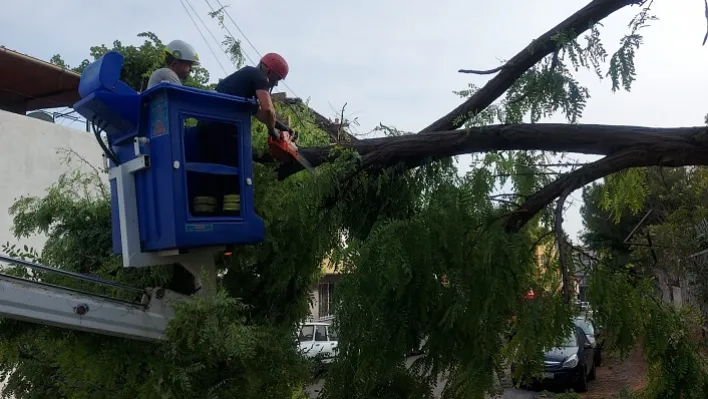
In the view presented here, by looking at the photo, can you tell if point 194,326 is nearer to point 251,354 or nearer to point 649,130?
point 251,354

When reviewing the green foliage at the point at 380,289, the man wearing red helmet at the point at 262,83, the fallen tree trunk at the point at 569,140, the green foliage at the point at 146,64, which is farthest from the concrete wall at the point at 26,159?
the fallen tree trunk at the point at 569,140

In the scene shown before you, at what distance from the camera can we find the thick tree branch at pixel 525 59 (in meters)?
5.26

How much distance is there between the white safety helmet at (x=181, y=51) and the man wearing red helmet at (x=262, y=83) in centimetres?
27

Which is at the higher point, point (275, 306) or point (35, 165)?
point (35, 165)

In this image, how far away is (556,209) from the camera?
448 centimetres

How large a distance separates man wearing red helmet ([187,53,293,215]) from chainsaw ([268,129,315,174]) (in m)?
0.21

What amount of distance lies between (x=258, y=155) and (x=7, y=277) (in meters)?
2.15

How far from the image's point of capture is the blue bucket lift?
159 inches

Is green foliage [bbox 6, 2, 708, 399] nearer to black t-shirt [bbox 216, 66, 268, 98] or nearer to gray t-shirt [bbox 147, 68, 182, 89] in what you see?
black t-shirt [bbox 216, 66, 268, 98]

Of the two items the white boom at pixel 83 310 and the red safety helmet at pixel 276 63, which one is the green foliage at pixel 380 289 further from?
the red safety helmet at pixel 276 63


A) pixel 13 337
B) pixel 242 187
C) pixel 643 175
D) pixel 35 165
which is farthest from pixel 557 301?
pixel 35 165

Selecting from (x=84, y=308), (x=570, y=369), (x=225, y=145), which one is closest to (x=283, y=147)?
(x=225, y=145)

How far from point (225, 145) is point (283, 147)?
2.52ft

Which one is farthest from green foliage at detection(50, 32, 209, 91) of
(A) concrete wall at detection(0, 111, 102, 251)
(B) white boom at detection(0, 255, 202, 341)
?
(A) concrete wall at detection(0, 111, 102, 251)
